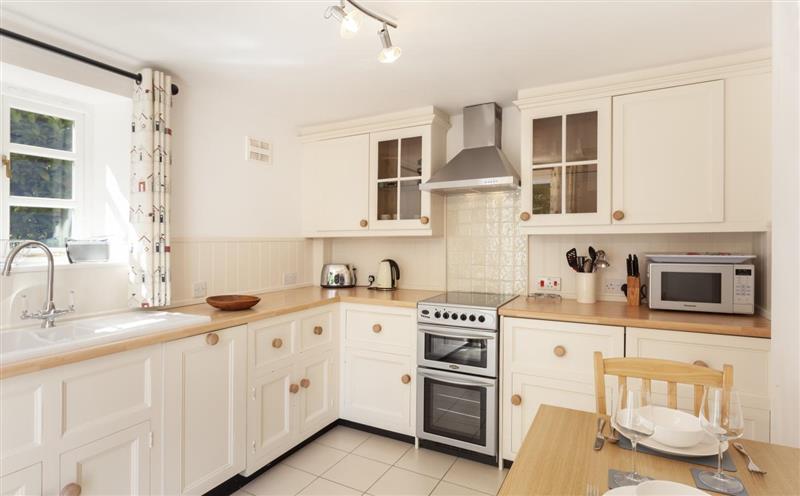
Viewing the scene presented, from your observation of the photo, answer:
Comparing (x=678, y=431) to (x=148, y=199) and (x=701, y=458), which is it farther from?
(x=148, y=199)

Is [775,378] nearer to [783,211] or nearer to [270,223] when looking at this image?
[783,211]

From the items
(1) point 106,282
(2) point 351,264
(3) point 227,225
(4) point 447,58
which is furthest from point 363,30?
(2) point 351,264

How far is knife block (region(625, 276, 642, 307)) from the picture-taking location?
2451 mm

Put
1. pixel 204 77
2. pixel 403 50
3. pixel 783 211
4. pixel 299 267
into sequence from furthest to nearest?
pixel 299 267
pixel 204 77
pixel 403 50
pixel 783 211

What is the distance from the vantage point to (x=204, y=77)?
2.41 m

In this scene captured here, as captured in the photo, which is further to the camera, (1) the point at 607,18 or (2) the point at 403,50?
(2) the point at 403,50

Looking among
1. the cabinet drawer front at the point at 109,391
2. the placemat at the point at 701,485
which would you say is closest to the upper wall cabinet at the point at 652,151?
the placemat at the point at 701,485

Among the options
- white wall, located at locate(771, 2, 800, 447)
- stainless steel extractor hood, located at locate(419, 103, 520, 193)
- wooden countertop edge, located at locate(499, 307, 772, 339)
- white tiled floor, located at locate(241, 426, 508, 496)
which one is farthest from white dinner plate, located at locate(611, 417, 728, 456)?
stainless steel extractor hood, located at locate(419, 103, 520, 193)

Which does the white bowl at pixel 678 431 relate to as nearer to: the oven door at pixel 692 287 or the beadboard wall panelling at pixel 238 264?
the oven door at pixel 692 287

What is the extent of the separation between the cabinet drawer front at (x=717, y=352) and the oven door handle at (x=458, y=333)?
28.6 inches

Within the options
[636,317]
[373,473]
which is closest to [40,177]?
[373,473]

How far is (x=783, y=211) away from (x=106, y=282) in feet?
9.60

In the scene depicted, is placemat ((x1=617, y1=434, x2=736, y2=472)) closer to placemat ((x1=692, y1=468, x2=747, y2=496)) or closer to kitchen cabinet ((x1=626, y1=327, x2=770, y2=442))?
placemat ((x1=692, y1=468, x2=747, y2=496))

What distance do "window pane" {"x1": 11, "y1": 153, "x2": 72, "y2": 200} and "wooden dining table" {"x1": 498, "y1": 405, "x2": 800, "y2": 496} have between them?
247 cm
